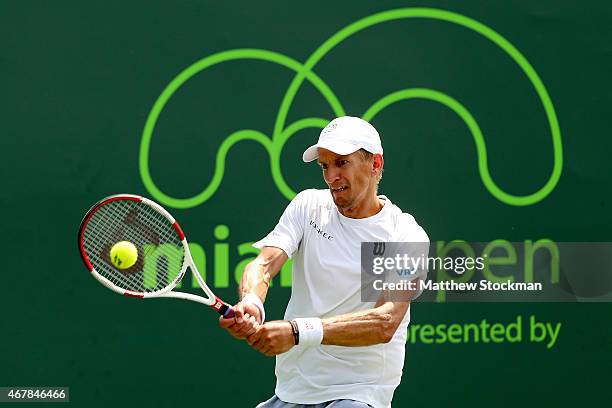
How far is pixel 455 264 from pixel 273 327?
2109 millimetres

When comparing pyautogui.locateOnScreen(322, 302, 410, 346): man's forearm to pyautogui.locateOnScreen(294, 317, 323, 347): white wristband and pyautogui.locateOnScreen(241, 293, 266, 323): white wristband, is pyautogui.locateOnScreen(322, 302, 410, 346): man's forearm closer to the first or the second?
pyautogui.locateOnScreen(294, 317, 323, 347): white wristband

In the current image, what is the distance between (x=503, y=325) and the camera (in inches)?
224

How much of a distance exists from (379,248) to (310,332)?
47 centimetres

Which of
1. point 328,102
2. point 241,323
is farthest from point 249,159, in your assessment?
point 241,323

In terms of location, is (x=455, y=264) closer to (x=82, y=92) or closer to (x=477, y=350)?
(x=477, y=350)

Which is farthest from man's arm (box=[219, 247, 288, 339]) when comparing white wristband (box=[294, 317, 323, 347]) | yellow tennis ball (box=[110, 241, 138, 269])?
yellow tennis ball (box=[110, 241, 138, 269])

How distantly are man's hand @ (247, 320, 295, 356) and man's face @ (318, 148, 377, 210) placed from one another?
0.52 metres

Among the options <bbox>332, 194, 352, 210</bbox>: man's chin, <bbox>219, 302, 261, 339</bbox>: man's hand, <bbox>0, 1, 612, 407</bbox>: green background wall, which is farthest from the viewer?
<bbox>0, 1, 612, 407</bbox>: green background wall

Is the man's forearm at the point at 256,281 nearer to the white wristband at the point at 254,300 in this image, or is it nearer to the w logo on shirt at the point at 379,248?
the white wristband at the point at 254,300

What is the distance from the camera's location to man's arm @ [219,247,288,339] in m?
3.70

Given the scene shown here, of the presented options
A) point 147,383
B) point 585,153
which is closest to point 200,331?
point 147,383

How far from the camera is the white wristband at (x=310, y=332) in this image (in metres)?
3.72

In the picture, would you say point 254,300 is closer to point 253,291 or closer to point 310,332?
point 253,291

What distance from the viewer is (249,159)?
216 inches
